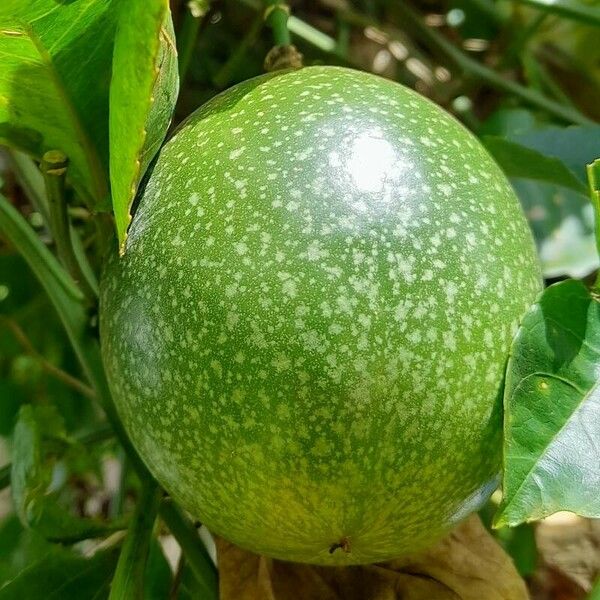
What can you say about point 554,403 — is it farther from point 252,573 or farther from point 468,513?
point 252,573

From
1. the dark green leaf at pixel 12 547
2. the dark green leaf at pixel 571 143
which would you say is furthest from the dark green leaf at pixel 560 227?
the dark green leaf at pixel 12 547

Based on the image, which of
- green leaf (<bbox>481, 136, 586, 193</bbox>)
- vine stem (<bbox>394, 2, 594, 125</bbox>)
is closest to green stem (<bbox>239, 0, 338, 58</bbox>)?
vine stem (<bbox>394, 2, 594, 125</bbox>)

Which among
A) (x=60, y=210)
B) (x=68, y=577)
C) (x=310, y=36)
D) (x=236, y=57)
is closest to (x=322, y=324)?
(x=60, y=210)

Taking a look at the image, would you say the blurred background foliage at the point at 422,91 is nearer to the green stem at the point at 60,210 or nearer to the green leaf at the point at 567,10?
the green leaf at the point at 567,10

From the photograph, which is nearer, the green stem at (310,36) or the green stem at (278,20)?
the green stem at (278,20)

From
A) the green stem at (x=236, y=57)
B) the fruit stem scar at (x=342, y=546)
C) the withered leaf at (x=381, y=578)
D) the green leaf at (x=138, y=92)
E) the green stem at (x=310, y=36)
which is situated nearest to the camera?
the green leaf at (x=138, y=92)

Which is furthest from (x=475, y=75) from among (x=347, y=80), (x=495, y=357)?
(x=495, y=357)
